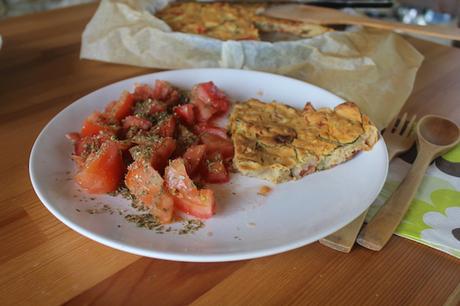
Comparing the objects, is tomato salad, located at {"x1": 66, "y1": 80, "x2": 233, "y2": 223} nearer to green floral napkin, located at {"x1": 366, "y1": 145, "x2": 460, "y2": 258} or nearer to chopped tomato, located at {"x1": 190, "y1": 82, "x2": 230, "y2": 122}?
chopped tomato, located at {"x1": 190, "y1": 82, "x2": 230, "y2": 122}

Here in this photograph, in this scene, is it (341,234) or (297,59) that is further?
(297,59)

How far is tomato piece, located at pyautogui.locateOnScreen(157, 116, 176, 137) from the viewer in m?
1.08

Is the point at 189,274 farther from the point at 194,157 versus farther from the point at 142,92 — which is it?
the point at 142,92

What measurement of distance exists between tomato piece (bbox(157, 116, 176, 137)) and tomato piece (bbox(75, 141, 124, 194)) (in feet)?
0.53

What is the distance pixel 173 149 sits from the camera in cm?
100

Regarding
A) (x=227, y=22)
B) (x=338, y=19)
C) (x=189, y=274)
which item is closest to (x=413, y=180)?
(x=189, y=274)

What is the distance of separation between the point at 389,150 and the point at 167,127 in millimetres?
565

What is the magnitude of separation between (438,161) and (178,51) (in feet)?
3.16

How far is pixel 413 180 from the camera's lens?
99 centimetres

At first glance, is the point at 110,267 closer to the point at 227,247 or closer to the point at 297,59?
the point at 227,247

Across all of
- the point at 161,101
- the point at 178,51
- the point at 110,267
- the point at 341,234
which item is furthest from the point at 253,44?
the point at 110,267

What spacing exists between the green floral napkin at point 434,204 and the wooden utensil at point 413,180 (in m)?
0.02

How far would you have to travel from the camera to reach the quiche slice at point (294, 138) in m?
1.01

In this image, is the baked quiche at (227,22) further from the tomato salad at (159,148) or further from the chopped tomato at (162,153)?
the chopped tomato at (162,153)
